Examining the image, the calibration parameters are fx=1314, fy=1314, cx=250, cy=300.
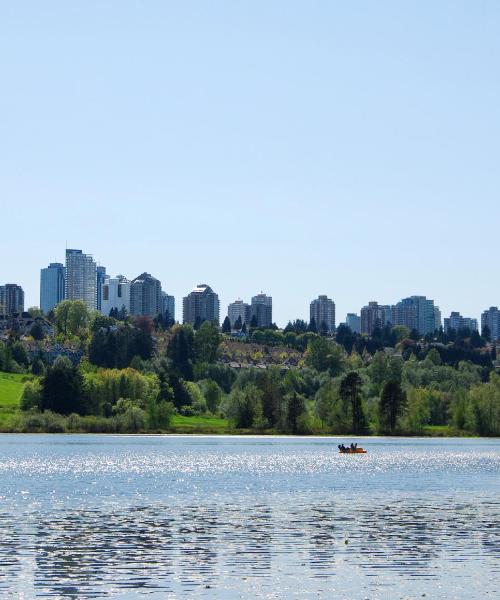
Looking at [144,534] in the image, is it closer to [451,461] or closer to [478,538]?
[478,538]

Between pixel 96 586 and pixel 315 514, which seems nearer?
pixel 96 586

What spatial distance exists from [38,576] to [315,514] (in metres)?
31.2

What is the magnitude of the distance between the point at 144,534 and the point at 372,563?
1514 cm

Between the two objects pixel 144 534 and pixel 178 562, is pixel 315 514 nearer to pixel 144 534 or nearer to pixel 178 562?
pixel 144 534

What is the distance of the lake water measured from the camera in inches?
2095

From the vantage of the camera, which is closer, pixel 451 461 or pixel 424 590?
pixel 424 590

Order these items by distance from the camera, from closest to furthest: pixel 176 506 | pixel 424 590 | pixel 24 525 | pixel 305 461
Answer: pixel 424 590 → pixel 24 525 → pixel 176 506 → pixel 305 461

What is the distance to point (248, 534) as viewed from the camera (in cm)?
7056

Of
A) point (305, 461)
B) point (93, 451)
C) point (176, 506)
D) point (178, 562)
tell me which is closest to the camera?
point (178, 562)

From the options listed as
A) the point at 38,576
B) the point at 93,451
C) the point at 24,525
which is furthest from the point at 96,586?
the point at 93,451

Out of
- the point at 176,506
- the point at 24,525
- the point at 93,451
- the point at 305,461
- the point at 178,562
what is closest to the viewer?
the point at 178,562

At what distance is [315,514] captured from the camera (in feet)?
273

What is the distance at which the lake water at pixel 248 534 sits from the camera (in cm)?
5322

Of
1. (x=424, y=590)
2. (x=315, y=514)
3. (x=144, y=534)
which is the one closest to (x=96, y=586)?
(x=424, y=590)
